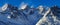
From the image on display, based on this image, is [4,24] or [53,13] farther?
[4,24]

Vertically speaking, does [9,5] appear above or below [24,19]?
above

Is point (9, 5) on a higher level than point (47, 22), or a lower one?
higher

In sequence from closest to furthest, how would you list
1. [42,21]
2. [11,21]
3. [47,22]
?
[42,21] → [47,22] → [11,21]

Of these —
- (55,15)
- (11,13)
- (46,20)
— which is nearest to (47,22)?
(46,20)

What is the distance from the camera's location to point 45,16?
10.6 ft

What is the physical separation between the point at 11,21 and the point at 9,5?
745 mm

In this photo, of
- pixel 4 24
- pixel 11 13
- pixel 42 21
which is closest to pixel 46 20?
pixel 42 21

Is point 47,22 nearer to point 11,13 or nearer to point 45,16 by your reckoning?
point 45,16

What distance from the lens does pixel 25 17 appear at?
397 cm

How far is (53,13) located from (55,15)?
0.08 meters

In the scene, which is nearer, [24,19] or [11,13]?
[11,13]

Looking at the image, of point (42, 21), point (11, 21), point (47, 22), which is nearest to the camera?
point (42, 21)

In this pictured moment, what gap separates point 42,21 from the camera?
3068mm

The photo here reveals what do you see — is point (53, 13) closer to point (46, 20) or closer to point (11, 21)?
point (46, 20)
